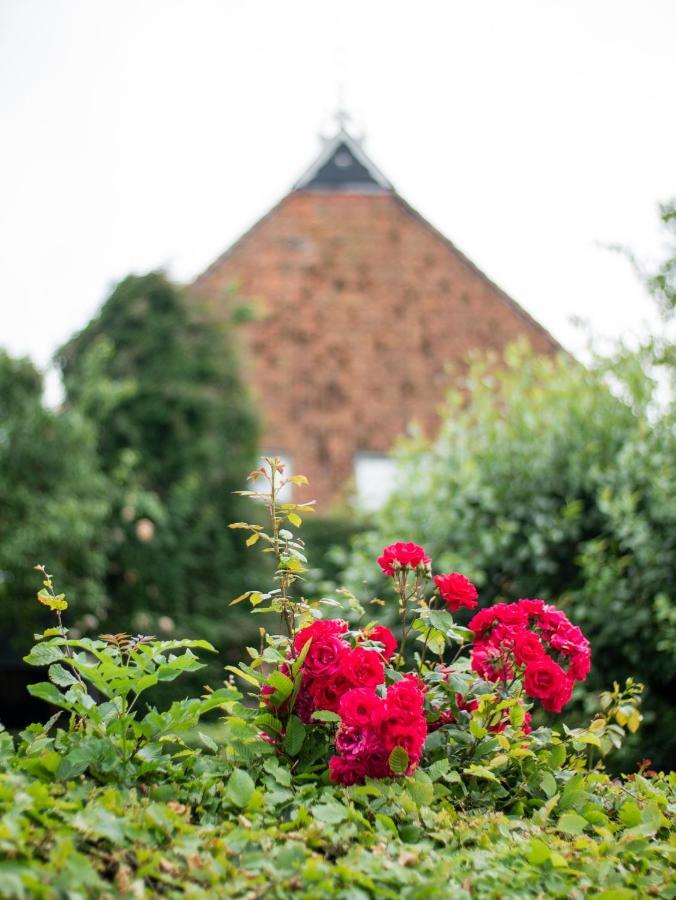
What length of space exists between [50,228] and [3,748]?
862 cm

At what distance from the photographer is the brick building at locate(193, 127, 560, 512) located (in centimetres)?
1384

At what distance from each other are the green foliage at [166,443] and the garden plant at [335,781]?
5812 mm

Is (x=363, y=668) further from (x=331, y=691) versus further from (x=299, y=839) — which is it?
(x=299, y=839)

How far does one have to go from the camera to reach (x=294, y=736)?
93.3 inches

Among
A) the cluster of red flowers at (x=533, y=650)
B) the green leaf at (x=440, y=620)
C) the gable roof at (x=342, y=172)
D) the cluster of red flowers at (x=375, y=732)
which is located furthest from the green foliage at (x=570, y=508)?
the gable roof at (x=342, y=172)

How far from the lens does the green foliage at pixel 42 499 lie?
7.65m

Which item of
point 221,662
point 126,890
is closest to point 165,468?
point 221,662

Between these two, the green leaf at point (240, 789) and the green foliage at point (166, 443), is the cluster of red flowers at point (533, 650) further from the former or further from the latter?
the green foliage at point (166, 443)

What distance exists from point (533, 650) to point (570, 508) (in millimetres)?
3525

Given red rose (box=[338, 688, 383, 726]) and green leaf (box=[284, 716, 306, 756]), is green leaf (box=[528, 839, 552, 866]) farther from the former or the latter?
green leaf (box=[284, 716, 306, 756])

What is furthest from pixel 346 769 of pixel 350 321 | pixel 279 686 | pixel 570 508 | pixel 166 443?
pixel 350 321

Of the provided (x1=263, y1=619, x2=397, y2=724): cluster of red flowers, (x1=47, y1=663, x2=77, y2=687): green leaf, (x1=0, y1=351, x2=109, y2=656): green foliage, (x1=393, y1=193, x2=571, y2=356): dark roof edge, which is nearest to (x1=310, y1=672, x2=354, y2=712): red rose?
(x1=263, y1=619, x2=397, y2=724): cluster of red flowers

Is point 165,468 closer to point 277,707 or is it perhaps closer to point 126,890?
point 277,707

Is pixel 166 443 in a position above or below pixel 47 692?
above
